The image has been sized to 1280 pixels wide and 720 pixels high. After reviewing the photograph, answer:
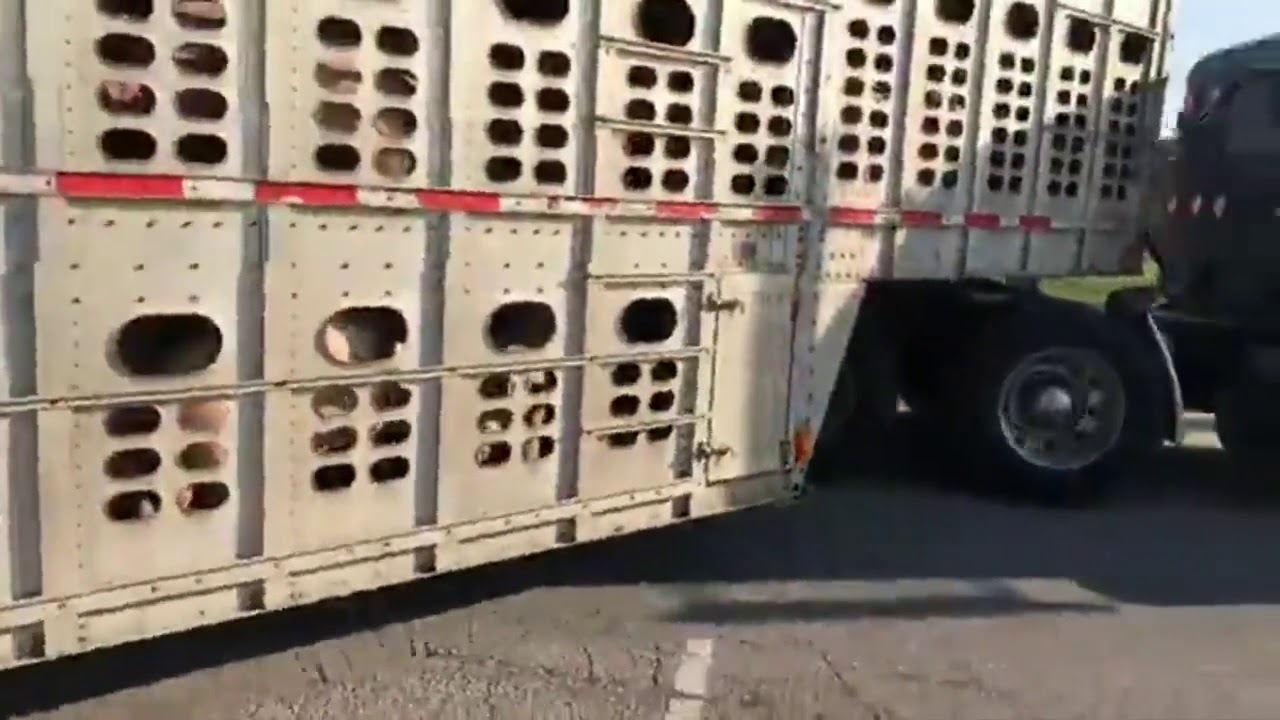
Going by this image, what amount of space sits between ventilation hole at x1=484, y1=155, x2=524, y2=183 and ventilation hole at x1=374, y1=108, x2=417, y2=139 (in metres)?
0.34

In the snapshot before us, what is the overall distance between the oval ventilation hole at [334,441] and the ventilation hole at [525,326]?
736 mm

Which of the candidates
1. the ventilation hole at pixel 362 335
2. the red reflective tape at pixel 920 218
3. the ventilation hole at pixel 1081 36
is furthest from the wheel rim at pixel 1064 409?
the ventilation hole at pixel 362 335

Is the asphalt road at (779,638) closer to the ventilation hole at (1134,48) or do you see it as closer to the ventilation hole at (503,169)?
the ventilation hole at (503,169)

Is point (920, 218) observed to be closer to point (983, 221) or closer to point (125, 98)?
point (983, 221)

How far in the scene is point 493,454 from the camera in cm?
496

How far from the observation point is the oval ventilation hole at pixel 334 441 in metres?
4.41

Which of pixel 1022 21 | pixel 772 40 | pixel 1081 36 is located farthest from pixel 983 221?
pixel 772 40

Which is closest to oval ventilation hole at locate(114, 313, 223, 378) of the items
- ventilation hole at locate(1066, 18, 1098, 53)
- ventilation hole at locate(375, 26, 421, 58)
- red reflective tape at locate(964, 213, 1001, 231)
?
ventilation hole at locate(375, 26, 421, 58)

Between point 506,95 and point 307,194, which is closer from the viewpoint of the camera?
point 307,194

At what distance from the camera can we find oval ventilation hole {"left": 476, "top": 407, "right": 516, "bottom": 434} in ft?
16.0

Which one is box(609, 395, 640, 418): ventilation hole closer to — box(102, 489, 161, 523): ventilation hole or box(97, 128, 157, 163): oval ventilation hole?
box(102, 489, 161, 523): ventilation hole

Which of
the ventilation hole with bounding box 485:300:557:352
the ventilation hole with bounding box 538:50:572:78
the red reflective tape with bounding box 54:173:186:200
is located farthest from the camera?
the ventilation hole with bounding box 485:300:557:352

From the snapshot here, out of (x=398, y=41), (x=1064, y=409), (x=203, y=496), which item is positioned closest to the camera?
(x=203, y=496)

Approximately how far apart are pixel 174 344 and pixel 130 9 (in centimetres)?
107
